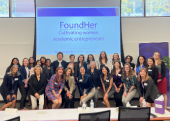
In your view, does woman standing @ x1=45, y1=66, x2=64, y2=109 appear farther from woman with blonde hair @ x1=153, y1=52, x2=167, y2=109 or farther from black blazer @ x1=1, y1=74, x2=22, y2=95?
woman with blonde hair @ x1=153, y1=52, x2=167, y2=109

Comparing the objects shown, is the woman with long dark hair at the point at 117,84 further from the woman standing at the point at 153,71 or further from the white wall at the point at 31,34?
the white wall at the point at 31,34

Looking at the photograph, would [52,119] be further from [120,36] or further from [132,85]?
[120,36]

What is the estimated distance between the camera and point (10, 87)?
3.29 meters

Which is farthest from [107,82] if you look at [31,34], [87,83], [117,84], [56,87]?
[31,34]

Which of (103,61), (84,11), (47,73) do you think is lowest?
(47,73)

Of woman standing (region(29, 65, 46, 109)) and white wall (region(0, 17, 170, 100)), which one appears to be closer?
woman standing (region(29, 65, 46, 109))

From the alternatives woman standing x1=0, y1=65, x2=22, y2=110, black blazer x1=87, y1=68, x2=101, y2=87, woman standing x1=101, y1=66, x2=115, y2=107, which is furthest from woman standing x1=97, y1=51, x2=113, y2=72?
woman standing x1=0, y1=65, x2=22, y2=110

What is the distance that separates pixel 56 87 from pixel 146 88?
202 centimetres

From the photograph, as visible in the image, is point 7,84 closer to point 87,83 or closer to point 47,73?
point 47,73

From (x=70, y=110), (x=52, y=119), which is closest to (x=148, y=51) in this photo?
(x=70, y=110)

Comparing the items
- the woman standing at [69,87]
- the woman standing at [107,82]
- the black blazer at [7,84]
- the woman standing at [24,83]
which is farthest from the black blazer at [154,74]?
the black blazer at [7,84]

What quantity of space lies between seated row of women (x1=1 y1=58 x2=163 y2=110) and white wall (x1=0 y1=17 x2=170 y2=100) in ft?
4.80

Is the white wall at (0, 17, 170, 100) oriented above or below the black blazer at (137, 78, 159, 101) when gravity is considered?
above

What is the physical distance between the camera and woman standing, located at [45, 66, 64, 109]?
3.13 meters
